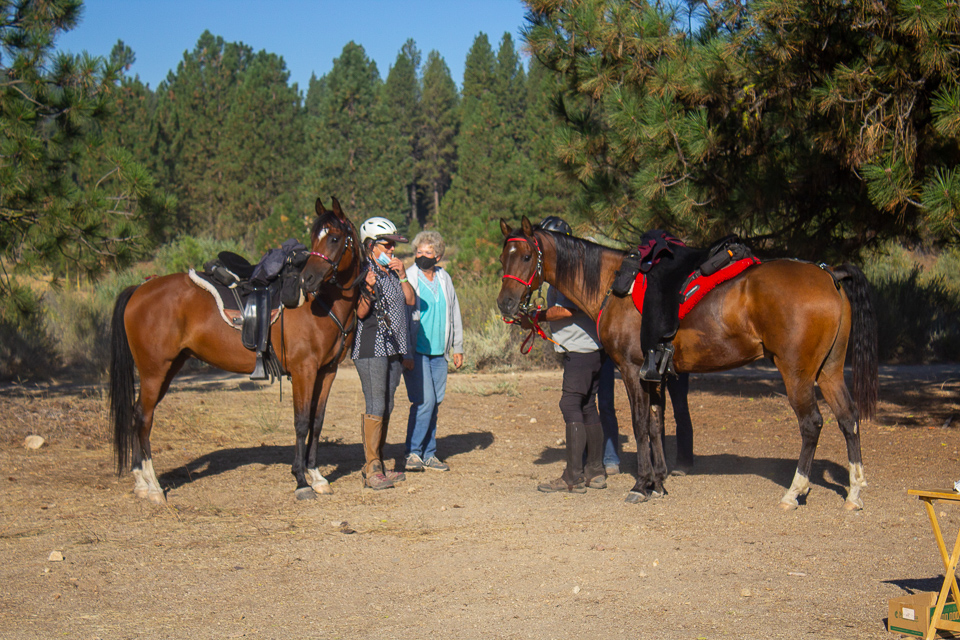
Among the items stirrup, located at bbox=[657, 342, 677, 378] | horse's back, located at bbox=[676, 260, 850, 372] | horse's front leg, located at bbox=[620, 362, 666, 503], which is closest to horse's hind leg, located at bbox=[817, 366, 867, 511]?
horse's back, located at bbox=[676, 260, 850, 372]

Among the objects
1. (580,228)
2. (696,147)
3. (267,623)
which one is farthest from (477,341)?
(267,623)

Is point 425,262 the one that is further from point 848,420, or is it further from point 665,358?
point 848,420

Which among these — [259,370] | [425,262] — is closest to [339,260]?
[259,370]

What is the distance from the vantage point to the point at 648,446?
6.10m

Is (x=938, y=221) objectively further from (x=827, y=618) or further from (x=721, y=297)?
(x=827, y=618)

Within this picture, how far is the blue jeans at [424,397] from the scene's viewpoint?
A: 7277 mm

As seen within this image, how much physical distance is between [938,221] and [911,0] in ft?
5.39

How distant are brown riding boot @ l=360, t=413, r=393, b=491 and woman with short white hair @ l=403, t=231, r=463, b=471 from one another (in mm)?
685

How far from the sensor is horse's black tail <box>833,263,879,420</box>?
5.87 metres

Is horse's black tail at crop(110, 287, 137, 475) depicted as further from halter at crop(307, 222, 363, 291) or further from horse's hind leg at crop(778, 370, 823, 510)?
horse's hind leg at crop(778, 370, 823, 510)

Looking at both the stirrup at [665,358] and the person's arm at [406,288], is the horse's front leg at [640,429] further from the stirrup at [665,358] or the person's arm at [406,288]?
the person's arm at [406,288]

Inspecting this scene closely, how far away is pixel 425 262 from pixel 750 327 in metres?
2.90

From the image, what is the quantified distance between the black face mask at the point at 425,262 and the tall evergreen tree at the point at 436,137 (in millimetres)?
48092

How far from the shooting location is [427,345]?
7.33 metres
